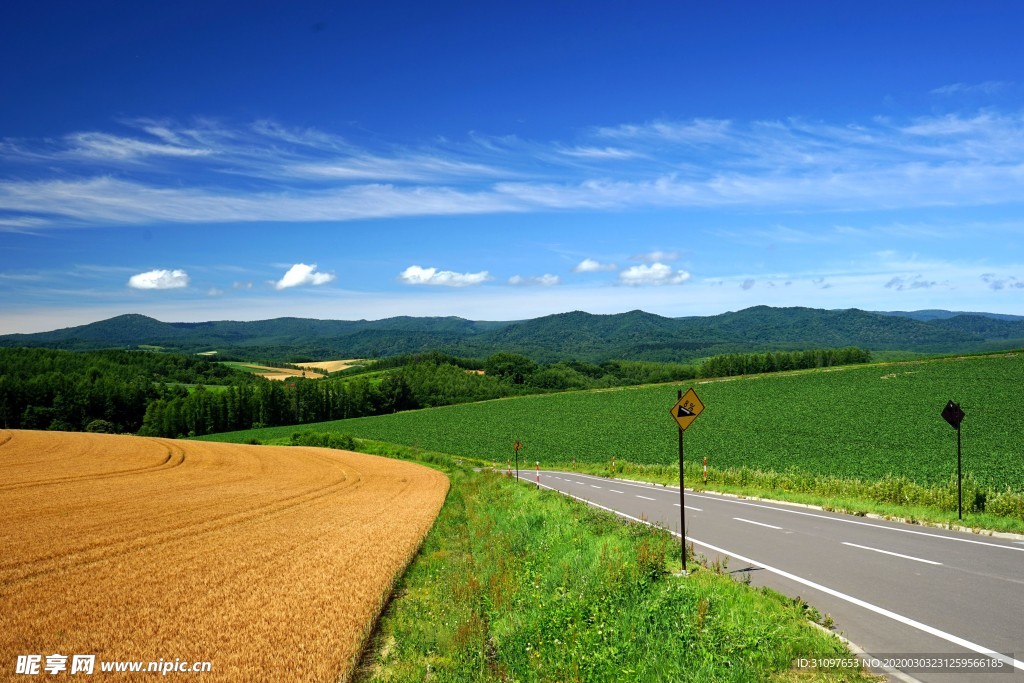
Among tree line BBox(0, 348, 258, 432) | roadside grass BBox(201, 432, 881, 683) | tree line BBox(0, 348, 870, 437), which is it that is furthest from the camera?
tree line BBox(0, 348, 870, 437)

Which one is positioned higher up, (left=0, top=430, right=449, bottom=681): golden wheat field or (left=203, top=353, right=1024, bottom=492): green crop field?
(left=0, top=430, right=449, bottom=681): golden wheat field

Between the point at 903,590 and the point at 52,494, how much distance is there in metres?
26.5

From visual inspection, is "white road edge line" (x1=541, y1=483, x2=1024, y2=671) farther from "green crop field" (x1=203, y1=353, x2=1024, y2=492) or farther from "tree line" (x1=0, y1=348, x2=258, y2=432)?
"tree line" (x1=0, y1=348, x2=258, y2=432)

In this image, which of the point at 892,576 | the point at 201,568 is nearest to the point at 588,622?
the point at 892,576

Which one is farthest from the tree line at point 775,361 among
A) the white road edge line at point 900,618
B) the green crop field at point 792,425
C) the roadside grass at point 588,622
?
the roadside grass at point 588,622

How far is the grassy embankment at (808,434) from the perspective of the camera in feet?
73.3

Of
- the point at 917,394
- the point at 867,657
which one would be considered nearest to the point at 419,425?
the point at 917,394

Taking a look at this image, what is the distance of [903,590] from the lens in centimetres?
946

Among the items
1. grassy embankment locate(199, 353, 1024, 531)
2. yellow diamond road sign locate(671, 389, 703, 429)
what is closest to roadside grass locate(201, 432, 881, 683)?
yellow diamond road sign locate(671, 389, 703, 429)

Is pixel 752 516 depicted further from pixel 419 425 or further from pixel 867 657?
pixel 419 425

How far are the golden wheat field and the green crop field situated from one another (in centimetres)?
2401

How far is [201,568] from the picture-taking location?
12.7 meters

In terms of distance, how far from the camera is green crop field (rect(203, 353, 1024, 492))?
109 feet

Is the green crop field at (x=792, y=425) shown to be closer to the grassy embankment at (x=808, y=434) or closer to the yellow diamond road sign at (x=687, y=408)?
the grassy embankment at (x=808, y=434)
